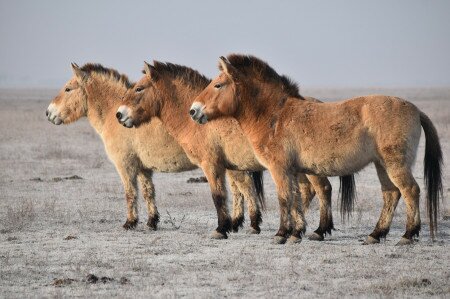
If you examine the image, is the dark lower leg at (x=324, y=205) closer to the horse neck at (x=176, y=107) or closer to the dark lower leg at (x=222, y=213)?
the dark lower leg at (x=222, y=213)

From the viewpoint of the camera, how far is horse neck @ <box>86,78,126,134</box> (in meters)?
12.9

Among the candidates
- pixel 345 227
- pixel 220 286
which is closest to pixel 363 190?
pixel 345 227

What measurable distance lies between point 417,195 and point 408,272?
1.64 metres

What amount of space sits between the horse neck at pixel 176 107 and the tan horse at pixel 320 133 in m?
1.06

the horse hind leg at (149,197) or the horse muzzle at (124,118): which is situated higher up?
the horse muzzle at (124,118)

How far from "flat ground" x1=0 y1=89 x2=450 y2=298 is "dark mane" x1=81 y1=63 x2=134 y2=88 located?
223cm

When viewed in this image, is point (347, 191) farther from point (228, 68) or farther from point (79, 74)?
point (79, 74)

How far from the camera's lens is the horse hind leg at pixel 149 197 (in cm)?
1234

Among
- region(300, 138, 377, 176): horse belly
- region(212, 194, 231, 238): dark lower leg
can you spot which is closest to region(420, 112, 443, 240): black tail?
region(300, 138, 377, 176): horse belly

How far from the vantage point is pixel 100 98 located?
13.0 m

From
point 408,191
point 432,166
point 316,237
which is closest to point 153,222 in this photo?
point 316,237

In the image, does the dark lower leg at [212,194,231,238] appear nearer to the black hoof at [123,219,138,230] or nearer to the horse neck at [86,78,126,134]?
the black hoof at [123,219,138,230]

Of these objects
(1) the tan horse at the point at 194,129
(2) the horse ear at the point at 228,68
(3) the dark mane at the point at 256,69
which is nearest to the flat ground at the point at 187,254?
(1) the tan horse at the point at 194,129

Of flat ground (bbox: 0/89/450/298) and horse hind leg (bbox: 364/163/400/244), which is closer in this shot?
flat ground (bbox: 0/89/450/298)
